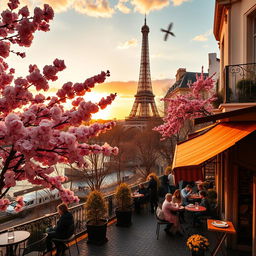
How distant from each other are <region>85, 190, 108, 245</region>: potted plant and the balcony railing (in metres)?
5.31

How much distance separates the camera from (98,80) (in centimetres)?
398

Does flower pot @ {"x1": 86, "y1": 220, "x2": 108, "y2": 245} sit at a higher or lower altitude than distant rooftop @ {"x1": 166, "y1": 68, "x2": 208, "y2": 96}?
lower

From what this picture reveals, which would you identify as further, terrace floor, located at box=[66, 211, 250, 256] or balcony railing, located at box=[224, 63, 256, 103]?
terrace floor, located at box=[66, 211, 250, 256]

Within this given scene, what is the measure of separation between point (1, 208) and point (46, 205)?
1372 inches

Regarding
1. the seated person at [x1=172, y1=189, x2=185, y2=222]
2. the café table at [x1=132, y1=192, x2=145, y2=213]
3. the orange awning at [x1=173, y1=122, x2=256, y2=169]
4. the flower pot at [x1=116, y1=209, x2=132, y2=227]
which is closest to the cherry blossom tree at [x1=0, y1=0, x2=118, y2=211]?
the orange awning at [x1=173, y1=122, x2=256, y2=169]

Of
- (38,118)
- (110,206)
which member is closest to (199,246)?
(38,118)

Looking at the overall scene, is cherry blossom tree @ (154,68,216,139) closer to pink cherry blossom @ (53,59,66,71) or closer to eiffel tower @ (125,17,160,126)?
pink cherry blossom @ (53,59,66,71)

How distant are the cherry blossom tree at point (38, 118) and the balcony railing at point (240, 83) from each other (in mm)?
4844

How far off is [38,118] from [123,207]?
7.63 meters

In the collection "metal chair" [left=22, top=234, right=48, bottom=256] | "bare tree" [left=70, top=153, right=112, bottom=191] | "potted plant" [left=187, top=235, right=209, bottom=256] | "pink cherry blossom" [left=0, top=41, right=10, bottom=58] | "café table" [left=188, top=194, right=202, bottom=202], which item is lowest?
"bare tree" [left=70, top=153, right=112, bottom=191]

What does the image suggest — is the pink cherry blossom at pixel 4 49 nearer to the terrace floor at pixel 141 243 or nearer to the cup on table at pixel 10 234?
the cup on table at pixel 10 234

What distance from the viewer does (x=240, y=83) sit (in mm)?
7523

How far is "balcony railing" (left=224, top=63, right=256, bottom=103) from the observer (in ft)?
24.3

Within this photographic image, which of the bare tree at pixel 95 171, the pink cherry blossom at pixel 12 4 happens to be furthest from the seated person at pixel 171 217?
the bare tree at pixel 95 171
